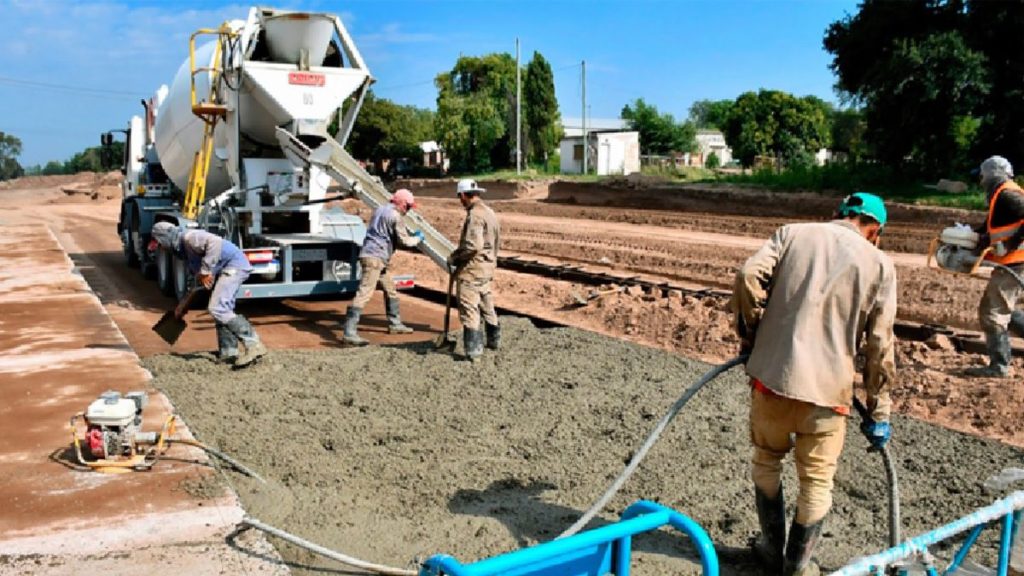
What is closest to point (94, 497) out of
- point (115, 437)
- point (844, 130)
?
point (115, 437)

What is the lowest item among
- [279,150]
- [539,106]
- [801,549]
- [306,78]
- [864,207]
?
[801,549]

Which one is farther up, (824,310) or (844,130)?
(844,130)

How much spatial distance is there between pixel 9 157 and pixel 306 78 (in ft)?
272

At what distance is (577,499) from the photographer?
5031mm

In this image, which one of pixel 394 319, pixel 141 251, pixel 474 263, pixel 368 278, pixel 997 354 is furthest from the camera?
pixel 141 251

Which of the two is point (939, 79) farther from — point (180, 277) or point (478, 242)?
point (180, 277)

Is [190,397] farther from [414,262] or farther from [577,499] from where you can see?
[414,262]

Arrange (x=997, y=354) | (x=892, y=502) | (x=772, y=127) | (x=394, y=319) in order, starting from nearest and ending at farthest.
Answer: (x=892, y=502) < (x=997, y=354) < (x=394, y=319) < (x=772, y=127)

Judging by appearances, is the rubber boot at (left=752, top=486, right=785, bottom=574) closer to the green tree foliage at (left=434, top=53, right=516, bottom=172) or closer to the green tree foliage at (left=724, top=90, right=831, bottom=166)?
the green tree foliage at (left=724, top=90, right=831, bottom=166)

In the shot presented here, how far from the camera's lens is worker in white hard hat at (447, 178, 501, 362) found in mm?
8219

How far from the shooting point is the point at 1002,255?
705cm

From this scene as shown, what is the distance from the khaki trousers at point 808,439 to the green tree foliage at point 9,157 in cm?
8747

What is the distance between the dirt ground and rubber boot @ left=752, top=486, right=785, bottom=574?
157 mm

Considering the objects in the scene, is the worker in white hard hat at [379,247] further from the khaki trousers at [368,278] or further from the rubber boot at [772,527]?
the rubber boot at [772,527]
